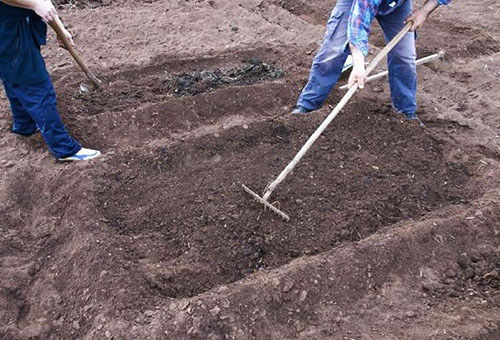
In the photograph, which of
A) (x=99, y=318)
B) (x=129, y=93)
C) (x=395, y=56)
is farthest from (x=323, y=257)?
(x=129, y=93)

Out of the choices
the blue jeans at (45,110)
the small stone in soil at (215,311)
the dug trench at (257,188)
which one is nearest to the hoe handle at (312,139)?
the dug trench at (257,188)

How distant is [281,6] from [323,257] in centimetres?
529

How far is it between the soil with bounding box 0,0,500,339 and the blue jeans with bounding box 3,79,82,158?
164mm

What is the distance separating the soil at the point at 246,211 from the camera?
2732 mm

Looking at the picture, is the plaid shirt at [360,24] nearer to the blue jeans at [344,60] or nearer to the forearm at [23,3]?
the blue jeans at [344,60]

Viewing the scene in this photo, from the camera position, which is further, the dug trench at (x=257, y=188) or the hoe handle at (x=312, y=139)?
the hoe handle at (x=312, y=139)

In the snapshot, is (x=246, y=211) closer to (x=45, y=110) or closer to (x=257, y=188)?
(x=257, y=188)

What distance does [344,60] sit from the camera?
4.19 m

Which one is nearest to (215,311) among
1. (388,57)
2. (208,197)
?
(208,197)

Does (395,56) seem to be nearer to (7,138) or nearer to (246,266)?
(246,266)

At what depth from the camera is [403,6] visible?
13.0ft

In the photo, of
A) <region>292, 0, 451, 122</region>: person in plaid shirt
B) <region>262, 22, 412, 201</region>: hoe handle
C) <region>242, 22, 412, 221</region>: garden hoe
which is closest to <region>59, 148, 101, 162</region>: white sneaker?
<region>242, 22, 412, 221</region>: garden hoe

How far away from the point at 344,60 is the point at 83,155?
232 cm

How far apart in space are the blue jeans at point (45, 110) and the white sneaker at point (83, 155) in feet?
0.09
